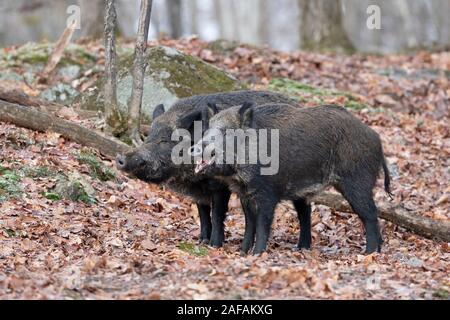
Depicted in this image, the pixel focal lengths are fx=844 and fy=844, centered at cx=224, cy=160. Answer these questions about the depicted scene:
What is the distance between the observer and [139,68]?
11.1m

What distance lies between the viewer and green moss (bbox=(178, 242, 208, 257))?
8.48m

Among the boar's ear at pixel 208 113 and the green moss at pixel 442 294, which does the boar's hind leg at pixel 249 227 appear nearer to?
the boar's ear at pixel 208 113

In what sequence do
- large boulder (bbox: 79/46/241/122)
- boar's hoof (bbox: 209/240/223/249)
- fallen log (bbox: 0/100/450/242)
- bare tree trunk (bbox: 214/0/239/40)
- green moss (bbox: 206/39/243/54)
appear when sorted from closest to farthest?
1. boar's hoof (bbox: 209/240/223/249)
2. fallen log (bbox: 0/100/450/242)
3. large boulder (bbox: 79/46/241/122)
4. green moss (bbox: 206/39/243/54)
5. bare tree trunk (bbox: 214/0/239/40)

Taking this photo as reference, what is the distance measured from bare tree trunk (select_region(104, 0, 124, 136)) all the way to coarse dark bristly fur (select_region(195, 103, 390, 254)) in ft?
9.05

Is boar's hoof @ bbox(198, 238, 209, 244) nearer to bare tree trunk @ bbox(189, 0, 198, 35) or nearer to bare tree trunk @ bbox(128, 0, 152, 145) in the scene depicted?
bare tree trunk @ bbox(128, 0, 152, 145)

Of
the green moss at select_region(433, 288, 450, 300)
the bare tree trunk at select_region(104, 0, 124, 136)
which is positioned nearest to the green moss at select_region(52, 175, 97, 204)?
the bare tree trunk at select_region(104, 0, 124, 136)

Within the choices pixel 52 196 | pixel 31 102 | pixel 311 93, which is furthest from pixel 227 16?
pixel 52 196

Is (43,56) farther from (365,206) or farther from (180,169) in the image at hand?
(365,206)

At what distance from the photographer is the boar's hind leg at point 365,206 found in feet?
30.2

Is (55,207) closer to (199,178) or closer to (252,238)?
(199,178)

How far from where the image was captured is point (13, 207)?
909 cm

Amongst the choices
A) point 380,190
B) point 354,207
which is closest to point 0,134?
point 354,207

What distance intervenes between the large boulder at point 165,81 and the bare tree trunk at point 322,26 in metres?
6.97
